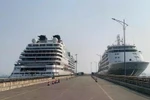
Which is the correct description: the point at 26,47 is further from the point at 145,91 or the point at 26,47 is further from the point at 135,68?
the point at 145,91

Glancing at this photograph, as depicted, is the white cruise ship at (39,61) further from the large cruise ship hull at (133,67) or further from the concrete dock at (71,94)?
the concrete dock at (71,94)

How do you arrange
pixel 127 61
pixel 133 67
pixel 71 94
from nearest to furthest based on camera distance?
pixel 71 94
pixel 133 67
pixel 127 61

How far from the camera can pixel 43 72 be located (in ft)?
297

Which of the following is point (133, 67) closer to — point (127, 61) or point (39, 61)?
point (127, 61)

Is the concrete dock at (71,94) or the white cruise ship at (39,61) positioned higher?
the white cruise ship at (39,61)

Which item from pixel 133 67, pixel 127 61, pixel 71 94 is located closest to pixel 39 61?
pixel 127 61

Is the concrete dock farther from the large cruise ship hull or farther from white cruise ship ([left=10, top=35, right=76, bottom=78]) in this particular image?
white cruise ship ([left=10, top=35, right=76, bottom=78])

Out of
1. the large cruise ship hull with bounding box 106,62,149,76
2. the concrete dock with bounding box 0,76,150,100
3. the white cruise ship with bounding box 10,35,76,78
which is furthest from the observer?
the white cruise ship with bounding box 10,35,76,78

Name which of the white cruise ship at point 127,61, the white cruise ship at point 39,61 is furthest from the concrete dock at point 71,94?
the white cruise ship at point 39,61

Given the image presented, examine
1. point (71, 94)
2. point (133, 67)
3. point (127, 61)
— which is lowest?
Answer: point (71, 94)

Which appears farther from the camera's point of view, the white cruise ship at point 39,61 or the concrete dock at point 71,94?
the white cruise ship at point 39,61

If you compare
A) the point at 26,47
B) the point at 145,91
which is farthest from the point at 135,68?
the point at 145,91

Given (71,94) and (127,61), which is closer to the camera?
(71,94)

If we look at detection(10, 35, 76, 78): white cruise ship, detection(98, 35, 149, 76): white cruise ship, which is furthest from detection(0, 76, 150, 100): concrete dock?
detection(10, 35, 76, 78): white cruise ship
